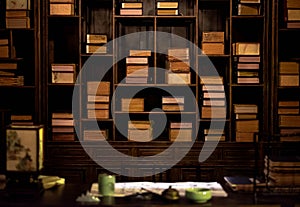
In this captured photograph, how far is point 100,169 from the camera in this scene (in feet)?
15.9

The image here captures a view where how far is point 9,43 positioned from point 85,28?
2.47ft

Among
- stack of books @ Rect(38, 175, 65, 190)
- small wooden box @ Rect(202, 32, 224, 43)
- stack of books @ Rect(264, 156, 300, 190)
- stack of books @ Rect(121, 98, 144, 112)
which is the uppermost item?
small wooden box @ Rect(202, 32, 224, 43)

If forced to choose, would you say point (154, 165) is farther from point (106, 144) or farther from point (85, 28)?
point (85, 28)

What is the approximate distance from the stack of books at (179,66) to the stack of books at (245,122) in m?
0.53

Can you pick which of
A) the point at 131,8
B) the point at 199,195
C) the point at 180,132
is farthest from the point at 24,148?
the point at 131,8

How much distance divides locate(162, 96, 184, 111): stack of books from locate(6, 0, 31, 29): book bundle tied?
54.7 inches

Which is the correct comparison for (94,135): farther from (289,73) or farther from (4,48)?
(289,73)

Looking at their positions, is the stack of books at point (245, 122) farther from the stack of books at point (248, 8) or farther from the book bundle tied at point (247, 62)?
the stack of books at point (248, 8)

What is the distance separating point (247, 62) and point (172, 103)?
76 centimetres

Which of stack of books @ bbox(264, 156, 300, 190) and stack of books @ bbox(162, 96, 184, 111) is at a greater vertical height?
stack of books @ bbox(162, 96, 184, 111)

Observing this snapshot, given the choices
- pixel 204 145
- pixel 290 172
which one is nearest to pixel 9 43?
pixel 204 145

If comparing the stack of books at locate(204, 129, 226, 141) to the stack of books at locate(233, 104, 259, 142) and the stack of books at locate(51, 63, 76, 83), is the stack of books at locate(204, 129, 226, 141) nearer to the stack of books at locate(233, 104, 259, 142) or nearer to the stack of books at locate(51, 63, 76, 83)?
the stack of books at locate(233, 104, 259, 142)

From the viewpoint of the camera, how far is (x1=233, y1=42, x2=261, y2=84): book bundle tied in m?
4.86

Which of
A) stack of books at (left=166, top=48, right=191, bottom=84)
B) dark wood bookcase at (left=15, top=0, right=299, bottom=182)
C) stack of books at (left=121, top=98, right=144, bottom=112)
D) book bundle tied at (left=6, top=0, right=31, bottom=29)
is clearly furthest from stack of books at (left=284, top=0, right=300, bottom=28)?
book bundle tied at (left=6, top=0, right=31, bottom=29)
